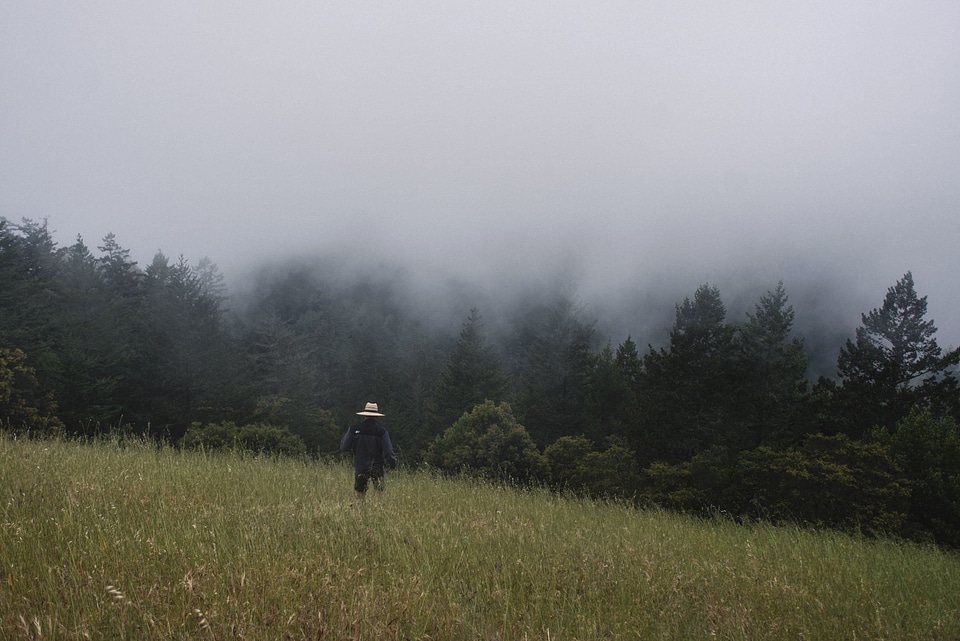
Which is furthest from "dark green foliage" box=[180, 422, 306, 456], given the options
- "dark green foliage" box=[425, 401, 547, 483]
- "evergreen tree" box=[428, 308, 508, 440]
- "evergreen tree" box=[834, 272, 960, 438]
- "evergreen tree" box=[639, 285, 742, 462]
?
"evergreen tree" box=[834, 272, 960, 438]

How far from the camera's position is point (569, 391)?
126 feet

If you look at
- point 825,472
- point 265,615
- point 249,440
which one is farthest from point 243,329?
point 265,615

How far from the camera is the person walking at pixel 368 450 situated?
8195 mm

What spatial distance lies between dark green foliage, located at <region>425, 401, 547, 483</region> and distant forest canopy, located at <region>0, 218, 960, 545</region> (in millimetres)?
76

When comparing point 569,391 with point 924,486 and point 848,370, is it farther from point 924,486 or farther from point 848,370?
point 924,486

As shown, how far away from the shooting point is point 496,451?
2003cm

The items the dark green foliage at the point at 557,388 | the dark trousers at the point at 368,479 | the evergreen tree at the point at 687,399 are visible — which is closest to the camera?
the dark trousers at the point at 368,479

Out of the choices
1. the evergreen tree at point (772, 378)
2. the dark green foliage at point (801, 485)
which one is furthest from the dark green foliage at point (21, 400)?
the evergreen tree at point (772, 378)

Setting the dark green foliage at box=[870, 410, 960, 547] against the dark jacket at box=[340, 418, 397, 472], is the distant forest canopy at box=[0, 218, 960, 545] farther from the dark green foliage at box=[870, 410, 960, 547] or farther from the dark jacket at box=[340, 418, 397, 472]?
the dark jacket at box=[340, 418, 397, 472]

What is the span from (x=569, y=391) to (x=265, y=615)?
119ft

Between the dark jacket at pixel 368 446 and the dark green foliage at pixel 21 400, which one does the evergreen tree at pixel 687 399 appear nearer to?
the dark jacket at pixel 368 446

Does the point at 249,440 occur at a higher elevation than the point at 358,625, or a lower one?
lower

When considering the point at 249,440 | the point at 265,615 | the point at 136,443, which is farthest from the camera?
the point at 249,440

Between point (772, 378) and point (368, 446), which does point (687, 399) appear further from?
point (368, 446)
